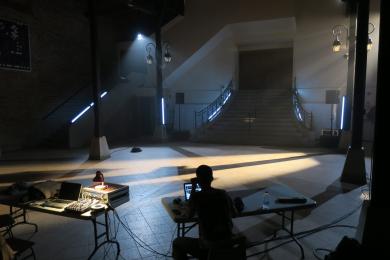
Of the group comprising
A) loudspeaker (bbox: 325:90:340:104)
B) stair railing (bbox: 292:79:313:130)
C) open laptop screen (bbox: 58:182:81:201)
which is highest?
loudspeaker (bbox: 325:90:340:104)

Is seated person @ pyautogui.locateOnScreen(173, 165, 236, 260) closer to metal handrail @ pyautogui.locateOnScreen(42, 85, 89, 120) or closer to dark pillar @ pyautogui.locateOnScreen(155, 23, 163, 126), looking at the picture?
dark pillar @ pyautogui.locateOnScreen(155, 23, 163, 126)

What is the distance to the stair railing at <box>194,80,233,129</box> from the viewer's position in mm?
16578

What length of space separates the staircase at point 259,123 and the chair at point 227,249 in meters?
11.3

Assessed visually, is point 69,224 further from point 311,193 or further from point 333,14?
point 333,14

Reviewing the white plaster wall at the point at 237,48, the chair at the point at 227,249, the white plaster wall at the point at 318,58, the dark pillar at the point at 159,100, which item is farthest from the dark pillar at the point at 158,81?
the chair at the point at 227,249

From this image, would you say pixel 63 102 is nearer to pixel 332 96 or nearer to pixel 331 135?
pixel 331 135

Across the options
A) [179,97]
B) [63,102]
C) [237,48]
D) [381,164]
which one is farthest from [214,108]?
[381,164]

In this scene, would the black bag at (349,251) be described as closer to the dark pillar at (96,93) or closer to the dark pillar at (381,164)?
the dark pillar at (381,164)

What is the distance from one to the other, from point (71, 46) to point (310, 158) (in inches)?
465

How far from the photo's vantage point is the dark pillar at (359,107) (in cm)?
671

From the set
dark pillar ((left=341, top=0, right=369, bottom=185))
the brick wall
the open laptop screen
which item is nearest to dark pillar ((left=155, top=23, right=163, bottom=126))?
the brick wall

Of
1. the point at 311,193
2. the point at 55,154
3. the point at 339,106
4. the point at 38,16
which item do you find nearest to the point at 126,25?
the point at 38,16

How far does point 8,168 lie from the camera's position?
903 centimetres

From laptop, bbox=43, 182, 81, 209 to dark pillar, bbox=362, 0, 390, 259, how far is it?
3.18 metres
